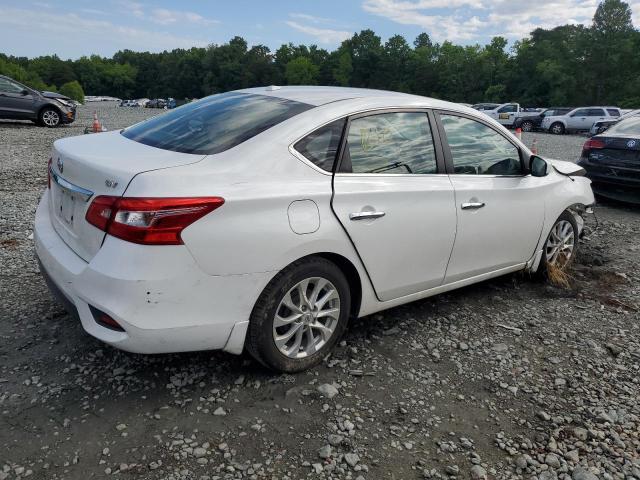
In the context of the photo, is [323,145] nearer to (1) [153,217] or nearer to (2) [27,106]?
(1) [153,217]

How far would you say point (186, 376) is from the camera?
303 cm

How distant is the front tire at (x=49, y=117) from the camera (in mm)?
16547

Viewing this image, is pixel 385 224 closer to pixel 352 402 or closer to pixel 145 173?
pixel 352 402

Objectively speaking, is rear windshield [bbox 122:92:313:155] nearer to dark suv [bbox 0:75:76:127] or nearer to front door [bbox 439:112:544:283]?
front door [bbox 439:112:544:283]

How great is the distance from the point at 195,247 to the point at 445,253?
5.99 feet

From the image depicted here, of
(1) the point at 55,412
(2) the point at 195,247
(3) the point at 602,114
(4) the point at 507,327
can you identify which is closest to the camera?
(2) the point at 195,247

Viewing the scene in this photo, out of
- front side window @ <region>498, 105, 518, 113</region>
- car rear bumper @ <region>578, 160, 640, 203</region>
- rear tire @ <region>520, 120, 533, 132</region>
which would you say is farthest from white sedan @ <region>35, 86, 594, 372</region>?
front side window @ <region>498, 105, 518, 113</region>

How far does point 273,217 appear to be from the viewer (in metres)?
2.68

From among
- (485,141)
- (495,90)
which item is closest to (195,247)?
(485,141)

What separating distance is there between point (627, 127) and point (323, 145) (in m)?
7.59

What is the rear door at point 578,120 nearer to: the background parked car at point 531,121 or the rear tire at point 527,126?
the background parked car at point 531,121

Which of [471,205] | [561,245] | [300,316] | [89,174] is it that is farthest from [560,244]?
[89,174]

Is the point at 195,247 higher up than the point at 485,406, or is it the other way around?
the point at 195,247

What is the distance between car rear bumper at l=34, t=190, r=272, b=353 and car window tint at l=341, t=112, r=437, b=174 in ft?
3.19
